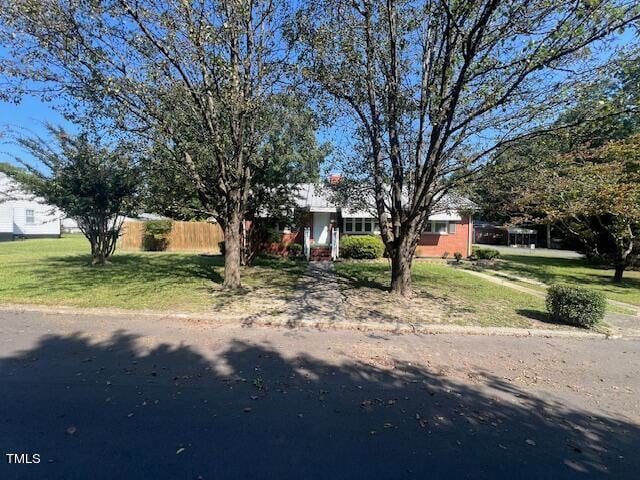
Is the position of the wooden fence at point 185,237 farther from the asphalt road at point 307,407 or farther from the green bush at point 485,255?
the asphalt road at point 307,407

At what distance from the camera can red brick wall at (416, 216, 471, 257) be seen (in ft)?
72.0

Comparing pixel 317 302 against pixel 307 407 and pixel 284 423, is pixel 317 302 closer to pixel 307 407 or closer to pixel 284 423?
pixel 307 407

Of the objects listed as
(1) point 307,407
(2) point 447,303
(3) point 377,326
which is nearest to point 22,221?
(3) point 377,326

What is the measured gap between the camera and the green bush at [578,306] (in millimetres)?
6676

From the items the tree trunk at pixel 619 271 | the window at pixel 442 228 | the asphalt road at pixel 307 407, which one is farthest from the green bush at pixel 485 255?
the asphalt road at pixel 307 407

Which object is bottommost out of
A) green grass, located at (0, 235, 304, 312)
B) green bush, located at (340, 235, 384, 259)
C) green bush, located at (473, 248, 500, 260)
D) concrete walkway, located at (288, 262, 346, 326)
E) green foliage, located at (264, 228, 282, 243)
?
concrete walkway, located at (288, 262, 346, 326)

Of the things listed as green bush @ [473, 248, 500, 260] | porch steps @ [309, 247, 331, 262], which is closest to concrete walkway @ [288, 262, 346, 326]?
porch steps @ [309, 247, 331, 262]

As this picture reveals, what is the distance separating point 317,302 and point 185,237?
1900 centimetres

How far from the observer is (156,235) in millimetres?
23906

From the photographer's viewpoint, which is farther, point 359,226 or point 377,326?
point 359,226

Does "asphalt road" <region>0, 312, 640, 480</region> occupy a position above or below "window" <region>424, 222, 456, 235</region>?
below

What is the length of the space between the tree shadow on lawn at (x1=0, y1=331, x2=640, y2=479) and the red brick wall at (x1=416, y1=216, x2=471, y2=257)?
18.1 metres

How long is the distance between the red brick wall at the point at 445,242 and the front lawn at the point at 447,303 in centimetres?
977

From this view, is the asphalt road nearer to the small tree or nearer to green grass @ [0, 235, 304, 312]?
green grass @ [0, 235, 304, 312]
